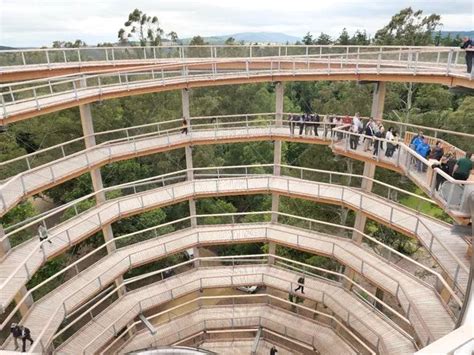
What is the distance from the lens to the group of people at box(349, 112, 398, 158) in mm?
15906

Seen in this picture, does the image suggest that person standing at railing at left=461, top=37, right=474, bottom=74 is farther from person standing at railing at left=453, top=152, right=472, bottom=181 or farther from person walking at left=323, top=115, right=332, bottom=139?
person walking at left=323, top=115, right=332, bottom=139

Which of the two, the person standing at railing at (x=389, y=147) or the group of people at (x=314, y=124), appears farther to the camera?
the group of people at (x=314, y=124)

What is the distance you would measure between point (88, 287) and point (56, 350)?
2822 mm

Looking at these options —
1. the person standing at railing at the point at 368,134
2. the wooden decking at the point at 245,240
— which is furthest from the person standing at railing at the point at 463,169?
the wooden decking at the point at 245,240

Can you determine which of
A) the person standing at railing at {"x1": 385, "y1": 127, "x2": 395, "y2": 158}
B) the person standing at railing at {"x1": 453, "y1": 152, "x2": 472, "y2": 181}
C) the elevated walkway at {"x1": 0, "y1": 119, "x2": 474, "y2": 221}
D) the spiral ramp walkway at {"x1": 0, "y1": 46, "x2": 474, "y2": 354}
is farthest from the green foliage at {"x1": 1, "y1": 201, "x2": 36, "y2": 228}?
the person standing at railing at {"x1": 453, "y1": 152, "x2": 472, "y2": 181}

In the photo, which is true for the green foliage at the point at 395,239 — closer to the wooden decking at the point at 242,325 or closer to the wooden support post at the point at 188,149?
the wooden decking at the point at 242,325

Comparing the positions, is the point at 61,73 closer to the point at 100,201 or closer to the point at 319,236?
the point at 100,201

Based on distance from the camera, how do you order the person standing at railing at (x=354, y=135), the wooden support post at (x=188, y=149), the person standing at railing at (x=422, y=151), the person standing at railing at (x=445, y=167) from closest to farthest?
the person standing at railing at (x=445, y=167) < the person standing at railing at (x=422, y=151) < the person standing at railing at (x=354, y=135) < the wooden support post at (x=188, y=149)

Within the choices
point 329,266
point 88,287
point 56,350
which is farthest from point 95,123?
point 329,266

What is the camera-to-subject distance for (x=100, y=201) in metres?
20.1

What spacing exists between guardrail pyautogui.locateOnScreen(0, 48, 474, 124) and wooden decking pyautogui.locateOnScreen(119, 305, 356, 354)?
482 inches

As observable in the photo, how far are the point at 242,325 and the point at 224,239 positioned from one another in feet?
15.4

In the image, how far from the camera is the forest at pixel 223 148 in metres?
26.5

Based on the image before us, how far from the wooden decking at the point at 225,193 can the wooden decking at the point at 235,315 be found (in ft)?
13.3
